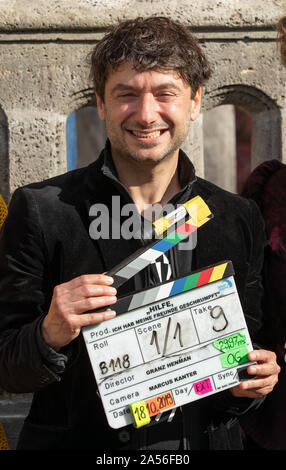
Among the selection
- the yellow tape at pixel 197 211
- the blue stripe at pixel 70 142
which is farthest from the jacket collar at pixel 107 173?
the blue stripe at pixel 70 142

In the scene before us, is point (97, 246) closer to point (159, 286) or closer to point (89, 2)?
point (159, 286)

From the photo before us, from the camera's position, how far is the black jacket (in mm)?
2107

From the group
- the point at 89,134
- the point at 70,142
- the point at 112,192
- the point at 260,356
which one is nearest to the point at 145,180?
the point at 112,192

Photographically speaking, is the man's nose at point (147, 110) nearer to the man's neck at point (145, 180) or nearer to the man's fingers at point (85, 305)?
the man's neck at point (145, 180)

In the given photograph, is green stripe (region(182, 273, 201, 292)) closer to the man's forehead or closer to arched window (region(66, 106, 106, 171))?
the man's forehead

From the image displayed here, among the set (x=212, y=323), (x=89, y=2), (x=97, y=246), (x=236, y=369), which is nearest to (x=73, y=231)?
(x=97, y=246)

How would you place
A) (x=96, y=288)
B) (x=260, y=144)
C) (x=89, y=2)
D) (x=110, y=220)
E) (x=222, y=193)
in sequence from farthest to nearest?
(x=260, y=144) < (x=89, y=2) < (x=222, y=193) < (x=110, y=220) < (x=96, y=288)

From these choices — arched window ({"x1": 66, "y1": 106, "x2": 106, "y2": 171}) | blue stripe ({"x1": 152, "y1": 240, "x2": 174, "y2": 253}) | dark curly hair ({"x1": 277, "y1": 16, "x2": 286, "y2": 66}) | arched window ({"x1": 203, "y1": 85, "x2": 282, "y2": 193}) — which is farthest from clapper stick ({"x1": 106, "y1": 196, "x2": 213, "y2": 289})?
arched window ({"x1": 66, "y1": 106, "x2": 106, "y2": 171})

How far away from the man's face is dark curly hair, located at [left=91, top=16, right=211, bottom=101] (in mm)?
27

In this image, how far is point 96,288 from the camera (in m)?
1.92

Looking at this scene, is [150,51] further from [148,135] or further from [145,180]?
[145,180]

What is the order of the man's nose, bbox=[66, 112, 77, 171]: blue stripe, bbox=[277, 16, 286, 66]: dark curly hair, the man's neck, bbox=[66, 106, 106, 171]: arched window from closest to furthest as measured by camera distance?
the man's nose < the man's neck < bbox=[277, 16, 286, 66]: dark curly hair < bbox=[66, 112, 77, 171]: blue stripe < bbox=[66, 106, 106, 171]: arched window

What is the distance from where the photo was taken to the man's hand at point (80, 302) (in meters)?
1.92

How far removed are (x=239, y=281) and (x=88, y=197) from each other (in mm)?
543
